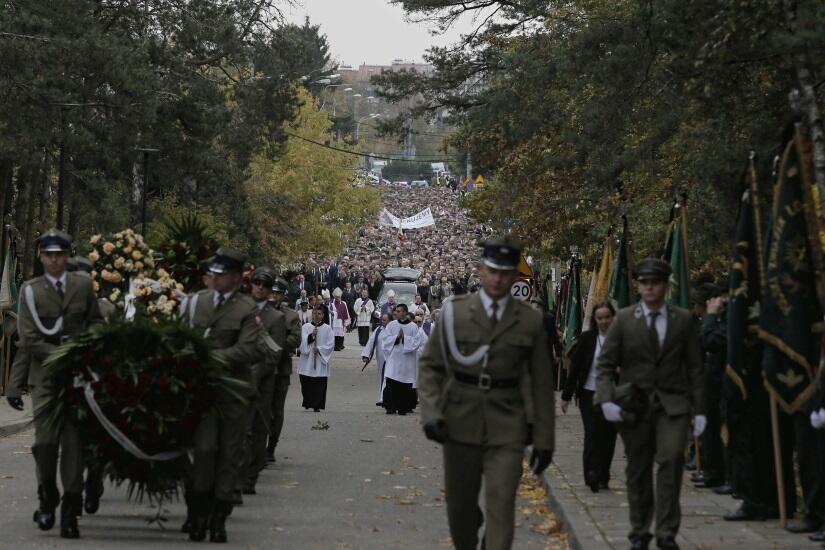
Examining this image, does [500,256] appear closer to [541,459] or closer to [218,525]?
[541,459]

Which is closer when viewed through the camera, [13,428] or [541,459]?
[541,459]

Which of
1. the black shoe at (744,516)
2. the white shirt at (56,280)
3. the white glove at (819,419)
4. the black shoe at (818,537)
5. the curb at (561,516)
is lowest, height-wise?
the curb at (561,516)

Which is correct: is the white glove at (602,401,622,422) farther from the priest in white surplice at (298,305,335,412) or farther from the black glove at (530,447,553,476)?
the priest in white surplice at (298,305,335,412)

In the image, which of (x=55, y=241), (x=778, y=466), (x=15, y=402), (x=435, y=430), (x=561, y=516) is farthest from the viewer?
(x=561, y=516)

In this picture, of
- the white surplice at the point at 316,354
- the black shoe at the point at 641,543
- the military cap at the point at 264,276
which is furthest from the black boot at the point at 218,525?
the white surplice at the point at 316,354

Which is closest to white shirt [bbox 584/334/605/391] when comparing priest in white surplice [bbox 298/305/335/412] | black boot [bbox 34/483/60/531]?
black boot [bbox 34/483/60/531]

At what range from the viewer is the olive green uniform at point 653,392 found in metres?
10.9

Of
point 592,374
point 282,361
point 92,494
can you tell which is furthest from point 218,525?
point 282,361

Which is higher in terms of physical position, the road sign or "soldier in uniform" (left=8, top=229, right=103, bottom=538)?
the road sign

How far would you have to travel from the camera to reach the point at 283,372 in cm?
1752

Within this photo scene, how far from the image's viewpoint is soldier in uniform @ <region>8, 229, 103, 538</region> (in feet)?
38.9

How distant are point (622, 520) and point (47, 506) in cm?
404

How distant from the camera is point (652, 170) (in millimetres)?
24016

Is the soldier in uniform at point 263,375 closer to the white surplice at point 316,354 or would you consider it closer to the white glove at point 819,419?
the white glove at point 819,419
